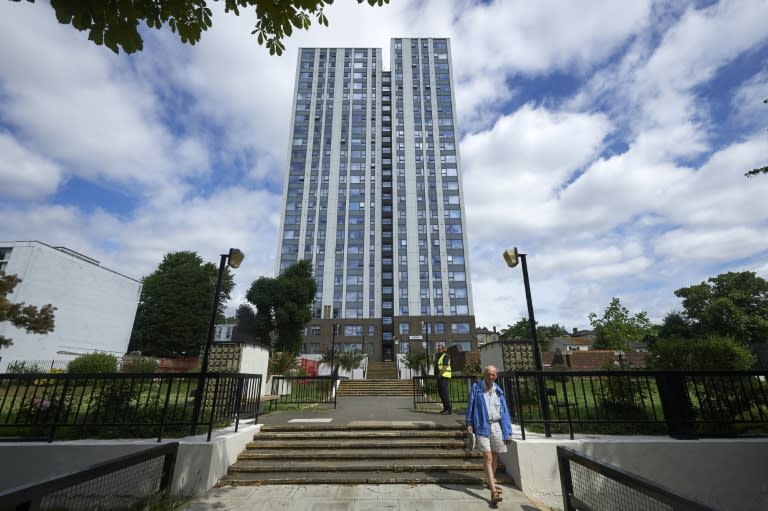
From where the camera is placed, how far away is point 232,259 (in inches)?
353

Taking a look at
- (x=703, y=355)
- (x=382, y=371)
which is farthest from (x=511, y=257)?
(x=382, y=371)

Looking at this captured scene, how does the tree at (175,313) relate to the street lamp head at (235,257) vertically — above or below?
above

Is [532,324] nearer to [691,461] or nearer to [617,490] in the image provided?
[691,461]

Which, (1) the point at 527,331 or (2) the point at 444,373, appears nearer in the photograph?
(2) the point at 444,373

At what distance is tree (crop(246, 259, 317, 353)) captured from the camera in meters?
39.3

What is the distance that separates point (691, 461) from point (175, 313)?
43.2m

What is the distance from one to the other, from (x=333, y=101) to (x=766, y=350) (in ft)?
225

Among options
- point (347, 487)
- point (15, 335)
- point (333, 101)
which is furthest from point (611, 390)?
point (333, 101)

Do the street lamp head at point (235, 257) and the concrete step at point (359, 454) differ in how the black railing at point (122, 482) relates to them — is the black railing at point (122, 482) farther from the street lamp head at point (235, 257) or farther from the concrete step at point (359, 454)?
the street lamp head at point (235, 257)

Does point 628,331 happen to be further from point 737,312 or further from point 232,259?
point 232,259

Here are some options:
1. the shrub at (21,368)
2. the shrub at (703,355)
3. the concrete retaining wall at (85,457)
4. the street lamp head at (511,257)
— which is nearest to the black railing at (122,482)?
the concrete retaining wall at (85,457)

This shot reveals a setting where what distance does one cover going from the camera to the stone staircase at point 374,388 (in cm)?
2047

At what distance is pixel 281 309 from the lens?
1527 inches

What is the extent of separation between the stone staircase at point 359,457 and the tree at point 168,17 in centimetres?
627
